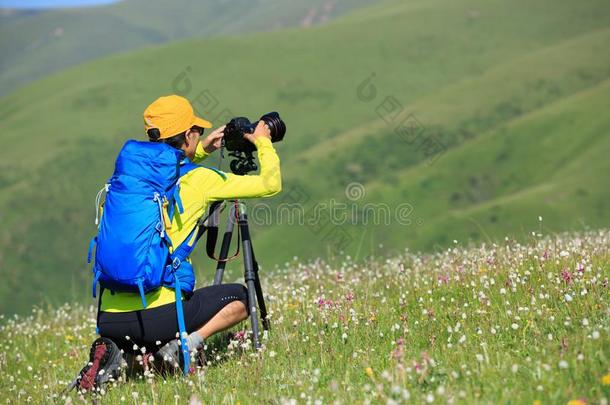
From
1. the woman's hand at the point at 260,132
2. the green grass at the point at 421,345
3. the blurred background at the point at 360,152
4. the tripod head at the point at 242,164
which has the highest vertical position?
the woman's hand at the point at 260,132

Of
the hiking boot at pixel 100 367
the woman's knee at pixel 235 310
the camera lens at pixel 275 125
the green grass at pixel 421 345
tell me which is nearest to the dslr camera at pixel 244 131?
the camera lens at pixel 275 125

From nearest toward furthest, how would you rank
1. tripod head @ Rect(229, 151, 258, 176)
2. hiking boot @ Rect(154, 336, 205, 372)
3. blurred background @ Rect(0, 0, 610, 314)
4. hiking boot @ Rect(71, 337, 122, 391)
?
hiking boot @ Rect(71, 337, 122, 391) → hiking boot @ Rect(154, 336, 205, 372) → tripod head @ Rect(229, 151, 258, 176) → blurred background @ Rect(0, 0, 610, 314)

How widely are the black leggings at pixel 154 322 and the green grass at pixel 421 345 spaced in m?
0.36

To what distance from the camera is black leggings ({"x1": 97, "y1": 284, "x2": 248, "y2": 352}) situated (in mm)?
6359

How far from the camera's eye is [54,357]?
8.97 m

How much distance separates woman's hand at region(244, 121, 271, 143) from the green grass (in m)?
1.76

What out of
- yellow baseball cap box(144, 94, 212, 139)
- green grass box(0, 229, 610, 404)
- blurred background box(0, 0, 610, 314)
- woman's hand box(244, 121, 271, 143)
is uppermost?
yellow baseball cap box(144, 94, 212, 139)

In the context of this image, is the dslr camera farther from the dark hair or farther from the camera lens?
the dark hair

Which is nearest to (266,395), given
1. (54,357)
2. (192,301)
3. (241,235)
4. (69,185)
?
(192,301)

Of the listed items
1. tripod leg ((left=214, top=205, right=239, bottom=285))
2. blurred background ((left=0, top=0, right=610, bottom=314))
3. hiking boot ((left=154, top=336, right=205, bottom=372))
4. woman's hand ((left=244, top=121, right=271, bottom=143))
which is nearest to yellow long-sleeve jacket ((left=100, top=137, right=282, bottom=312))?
woman's hand ((left=244, top=121, right=271, bottom=143))

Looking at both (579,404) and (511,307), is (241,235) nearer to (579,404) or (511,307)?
(511,307)

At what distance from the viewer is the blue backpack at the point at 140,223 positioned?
6.01 meters

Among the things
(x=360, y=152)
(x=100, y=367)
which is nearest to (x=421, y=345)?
(x=100, y=367)

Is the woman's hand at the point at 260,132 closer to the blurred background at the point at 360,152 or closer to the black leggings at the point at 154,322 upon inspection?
the black leggings at the point at 154,322
